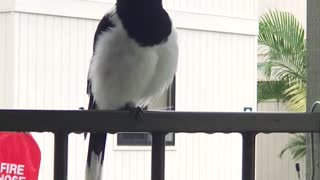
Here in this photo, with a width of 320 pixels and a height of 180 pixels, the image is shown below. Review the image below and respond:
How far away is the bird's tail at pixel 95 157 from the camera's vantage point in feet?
5.33

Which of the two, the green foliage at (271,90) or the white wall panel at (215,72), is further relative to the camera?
the green foliage at (271,90)

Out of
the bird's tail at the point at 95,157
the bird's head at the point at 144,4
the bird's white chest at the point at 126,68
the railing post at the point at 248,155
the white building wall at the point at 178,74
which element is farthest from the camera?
the white building wall at the point at 178,74

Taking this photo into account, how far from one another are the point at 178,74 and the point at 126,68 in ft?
22.3

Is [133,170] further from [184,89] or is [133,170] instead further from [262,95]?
[262,95]

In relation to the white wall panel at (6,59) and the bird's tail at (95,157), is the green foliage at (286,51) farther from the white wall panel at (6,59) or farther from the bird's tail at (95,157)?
the bird's tail at (95,157)

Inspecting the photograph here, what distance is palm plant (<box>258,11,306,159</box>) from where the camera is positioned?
10.5m

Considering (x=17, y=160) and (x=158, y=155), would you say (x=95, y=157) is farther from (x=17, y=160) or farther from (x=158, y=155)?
(x=17, y=160)

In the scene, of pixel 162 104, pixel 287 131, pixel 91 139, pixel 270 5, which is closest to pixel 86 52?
pixel 162 104

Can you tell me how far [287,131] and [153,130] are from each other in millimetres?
239

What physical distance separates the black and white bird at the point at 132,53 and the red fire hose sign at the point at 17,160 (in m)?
3.01

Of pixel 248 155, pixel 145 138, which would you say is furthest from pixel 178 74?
pixel 248 155

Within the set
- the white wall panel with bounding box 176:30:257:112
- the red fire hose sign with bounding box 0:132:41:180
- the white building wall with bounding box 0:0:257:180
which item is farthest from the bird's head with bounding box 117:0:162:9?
the white wall panel with bounding box 176:30:257:112

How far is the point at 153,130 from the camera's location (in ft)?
3.85

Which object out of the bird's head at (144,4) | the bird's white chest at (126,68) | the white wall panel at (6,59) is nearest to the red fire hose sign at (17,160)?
the white wall panel at (6,59)
